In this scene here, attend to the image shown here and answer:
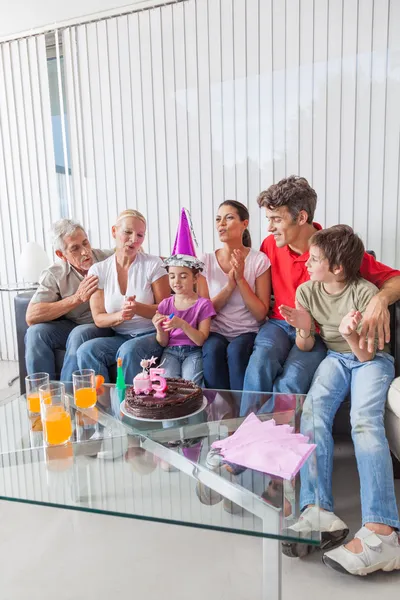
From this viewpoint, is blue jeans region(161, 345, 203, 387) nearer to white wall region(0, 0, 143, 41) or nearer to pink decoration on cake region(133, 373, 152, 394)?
pink decoration on cake region(133, 373, 152, 394)

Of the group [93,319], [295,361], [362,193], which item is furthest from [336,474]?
[362,193]

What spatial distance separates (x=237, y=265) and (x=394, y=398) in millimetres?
896

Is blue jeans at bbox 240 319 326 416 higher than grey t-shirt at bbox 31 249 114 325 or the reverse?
the reverse

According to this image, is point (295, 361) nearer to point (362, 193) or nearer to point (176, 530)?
point (176, 530)

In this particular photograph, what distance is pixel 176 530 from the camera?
5.80 feet

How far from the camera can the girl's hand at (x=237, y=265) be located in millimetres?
2387

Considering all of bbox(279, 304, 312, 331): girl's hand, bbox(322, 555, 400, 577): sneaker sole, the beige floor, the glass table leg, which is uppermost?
bbox(279, 304, 312, 331): girl's hand

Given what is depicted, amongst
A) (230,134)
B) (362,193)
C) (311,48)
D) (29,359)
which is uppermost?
(311,48)

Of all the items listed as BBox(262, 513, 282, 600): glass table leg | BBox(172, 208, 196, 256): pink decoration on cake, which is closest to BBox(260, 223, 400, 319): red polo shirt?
BBox(172, 208, 196, 256): pink decoration on cake

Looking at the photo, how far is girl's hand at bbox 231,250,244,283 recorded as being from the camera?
2387mm

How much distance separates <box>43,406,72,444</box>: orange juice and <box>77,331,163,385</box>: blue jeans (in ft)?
2.52

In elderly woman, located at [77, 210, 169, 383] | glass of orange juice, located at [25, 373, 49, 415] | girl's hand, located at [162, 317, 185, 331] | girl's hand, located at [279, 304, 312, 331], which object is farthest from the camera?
elderly woman, located at [77, 210, 169, 383]

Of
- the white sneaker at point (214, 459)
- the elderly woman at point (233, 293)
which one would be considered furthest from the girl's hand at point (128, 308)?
the white sneaker at point (214, 459)

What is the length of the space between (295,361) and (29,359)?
1339 millimetres
